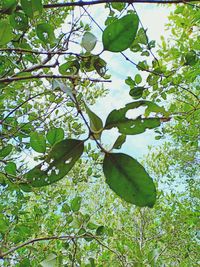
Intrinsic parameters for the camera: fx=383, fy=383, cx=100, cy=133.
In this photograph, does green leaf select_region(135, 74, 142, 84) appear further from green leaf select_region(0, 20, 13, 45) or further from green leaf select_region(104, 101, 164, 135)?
green leaf select_region(104, 101, 164, 135)

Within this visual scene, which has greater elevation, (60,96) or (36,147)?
(60,96)

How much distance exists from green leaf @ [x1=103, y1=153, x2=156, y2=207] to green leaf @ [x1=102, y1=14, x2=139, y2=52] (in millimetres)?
122

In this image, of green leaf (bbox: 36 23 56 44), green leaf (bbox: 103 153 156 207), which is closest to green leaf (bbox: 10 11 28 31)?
green leaf (bbox: 36 23 56 44)

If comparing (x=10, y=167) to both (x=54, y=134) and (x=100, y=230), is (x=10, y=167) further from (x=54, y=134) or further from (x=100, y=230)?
(x=54, y=134)

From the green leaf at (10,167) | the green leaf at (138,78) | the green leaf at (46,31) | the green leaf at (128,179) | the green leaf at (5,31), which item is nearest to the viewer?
the green leaf at (128,179)

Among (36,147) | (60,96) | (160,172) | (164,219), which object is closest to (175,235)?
(164,219)

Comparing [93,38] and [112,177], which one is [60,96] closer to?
[93,38]

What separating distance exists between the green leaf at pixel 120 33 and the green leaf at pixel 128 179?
12cm

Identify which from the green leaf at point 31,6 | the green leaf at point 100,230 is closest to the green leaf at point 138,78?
the green leaf at point 100,230

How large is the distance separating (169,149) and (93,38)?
6557 mm

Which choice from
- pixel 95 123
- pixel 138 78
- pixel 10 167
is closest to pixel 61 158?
pixel 95 123

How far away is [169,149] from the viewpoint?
684cm

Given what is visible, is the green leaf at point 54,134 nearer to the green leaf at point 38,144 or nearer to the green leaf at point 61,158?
the green leaf at point 38,144

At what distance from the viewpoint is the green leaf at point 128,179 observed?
25 centimetres
